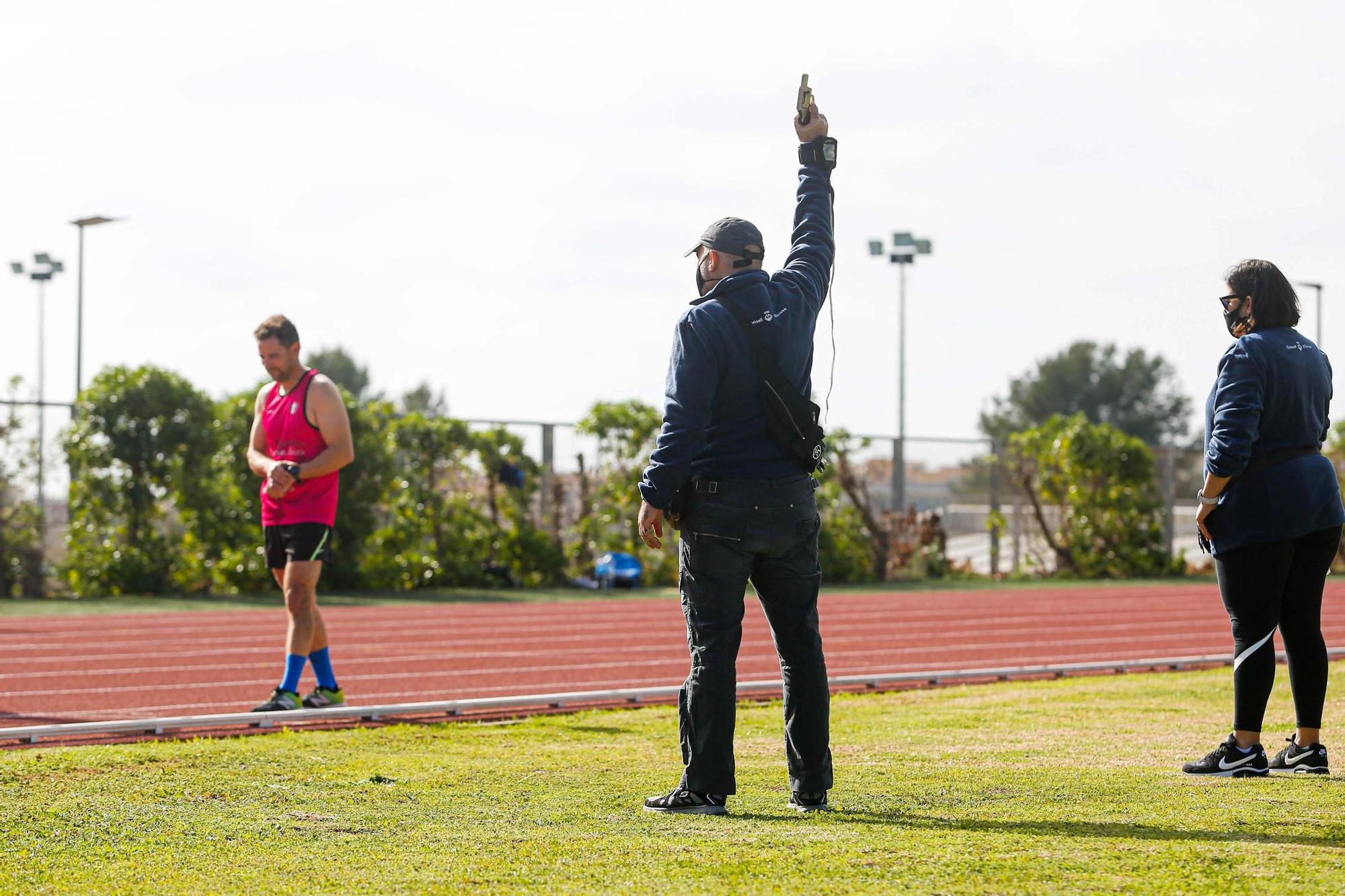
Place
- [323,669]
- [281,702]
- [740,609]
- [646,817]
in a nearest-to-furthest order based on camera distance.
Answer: [646,817] < [740,609] < [281,702] < [323,669]

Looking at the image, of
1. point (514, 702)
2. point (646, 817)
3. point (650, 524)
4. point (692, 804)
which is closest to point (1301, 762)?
point (692, 804)

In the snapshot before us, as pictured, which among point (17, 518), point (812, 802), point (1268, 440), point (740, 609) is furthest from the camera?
point (17, 518)

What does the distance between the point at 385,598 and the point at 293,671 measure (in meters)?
11.2

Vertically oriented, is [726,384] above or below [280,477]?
above

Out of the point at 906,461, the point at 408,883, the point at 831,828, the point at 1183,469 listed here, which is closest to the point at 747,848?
the point at 831,828

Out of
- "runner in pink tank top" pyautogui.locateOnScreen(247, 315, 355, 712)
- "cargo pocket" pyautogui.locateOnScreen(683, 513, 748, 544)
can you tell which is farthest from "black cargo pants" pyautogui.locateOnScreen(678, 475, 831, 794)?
"runner in pink tank top" pyautogui.locateOnScreen(247, 315, 355, 712)

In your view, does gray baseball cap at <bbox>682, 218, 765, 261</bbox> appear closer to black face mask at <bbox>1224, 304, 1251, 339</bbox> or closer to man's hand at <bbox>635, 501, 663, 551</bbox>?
man's hand at <bbox>635, 501, 663, 551</bbox>

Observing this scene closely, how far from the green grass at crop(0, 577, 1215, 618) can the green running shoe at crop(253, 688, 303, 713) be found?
9273mm

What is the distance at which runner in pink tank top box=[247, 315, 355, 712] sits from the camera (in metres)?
7.73

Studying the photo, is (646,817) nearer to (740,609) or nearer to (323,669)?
(740,609)

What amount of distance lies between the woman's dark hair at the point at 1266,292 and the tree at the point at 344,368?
258 ft

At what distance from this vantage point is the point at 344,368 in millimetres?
85125

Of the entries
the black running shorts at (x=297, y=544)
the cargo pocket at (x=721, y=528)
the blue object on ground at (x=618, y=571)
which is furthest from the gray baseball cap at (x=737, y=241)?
the blue object on ground at (x=618, y=571)

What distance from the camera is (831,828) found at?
4441mm
